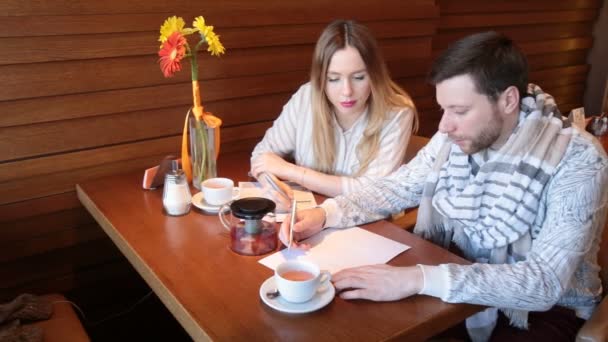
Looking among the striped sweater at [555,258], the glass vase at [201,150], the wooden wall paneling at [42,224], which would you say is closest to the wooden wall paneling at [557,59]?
the striped sweater at [555,258]

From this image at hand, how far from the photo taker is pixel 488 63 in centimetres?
134

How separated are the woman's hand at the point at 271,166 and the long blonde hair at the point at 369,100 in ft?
0.57

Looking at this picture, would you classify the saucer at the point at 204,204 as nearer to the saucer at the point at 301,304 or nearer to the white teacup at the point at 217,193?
the white teacup at the point at 217,193

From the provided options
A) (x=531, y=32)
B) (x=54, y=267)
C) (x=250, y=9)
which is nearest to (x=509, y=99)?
(x=250, y=9)

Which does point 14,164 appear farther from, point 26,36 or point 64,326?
point 64,326

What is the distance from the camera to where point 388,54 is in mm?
2682

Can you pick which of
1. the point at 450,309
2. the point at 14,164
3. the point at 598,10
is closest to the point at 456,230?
the point at 450,309

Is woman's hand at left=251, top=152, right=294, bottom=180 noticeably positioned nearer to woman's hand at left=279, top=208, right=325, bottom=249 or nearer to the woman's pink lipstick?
the woman's pink lipstick

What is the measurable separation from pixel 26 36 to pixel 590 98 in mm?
4315

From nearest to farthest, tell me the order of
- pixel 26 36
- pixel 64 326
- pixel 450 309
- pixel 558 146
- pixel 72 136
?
pixel 450 309 < pixel 558 146 < pixel 64 326 < pixel 26 36 < pixel 72 136

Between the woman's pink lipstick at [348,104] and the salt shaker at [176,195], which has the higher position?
the woman's pink lipstick at [348,104]

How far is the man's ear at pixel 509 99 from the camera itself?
1.36 metres

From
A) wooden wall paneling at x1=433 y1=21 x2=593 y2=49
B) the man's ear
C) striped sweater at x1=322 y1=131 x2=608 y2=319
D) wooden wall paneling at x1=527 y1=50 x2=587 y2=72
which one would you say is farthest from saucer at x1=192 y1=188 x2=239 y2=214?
wooden wall paneling at x1=527 y1=50 x2=587 y2=72

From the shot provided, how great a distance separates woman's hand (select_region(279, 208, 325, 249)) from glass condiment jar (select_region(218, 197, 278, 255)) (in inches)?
1.2
